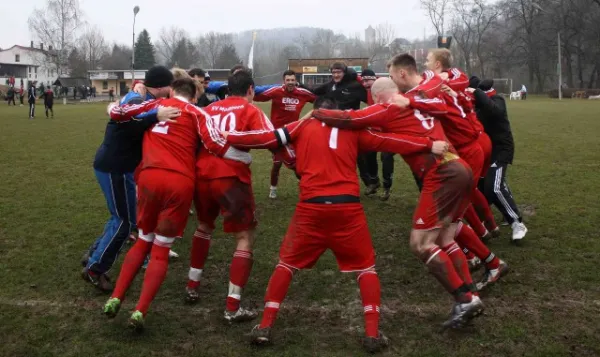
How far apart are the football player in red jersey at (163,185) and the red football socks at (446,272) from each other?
188cm

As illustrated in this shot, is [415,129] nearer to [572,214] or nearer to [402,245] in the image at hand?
[402,245]

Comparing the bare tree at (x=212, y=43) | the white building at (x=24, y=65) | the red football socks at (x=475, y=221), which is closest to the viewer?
the red football socks at (x=475, y=221)

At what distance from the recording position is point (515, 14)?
80250 millimetres

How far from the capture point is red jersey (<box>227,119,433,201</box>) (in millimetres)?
4355

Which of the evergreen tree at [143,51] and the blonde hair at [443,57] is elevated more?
the evergreen tree at [143,51]

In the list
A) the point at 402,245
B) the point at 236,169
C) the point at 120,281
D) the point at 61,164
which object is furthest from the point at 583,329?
the point at 61,164

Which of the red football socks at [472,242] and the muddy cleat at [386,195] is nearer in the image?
the red football socks at [472,242]

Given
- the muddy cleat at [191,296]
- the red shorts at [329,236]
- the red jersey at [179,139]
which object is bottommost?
the muddy cleat at [191,296]

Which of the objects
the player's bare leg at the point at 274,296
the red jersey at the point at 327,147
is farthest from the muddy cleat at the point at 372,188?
the player's bare leg at the point at 274,296

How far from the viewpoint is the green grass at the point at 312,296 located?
438 centimetres

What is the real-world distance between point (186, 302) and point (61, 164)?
1019 cm

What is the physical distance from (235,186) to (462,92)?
2.74 meters

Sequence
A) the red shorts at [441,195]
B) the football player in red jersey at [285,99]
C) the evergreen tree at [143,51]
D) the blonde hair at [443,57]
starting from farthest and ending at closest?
the evergreen tree at [143,51]
the football player in red jersey at [285,99]
the blonde hair at [443,57]
the red shorts at [441,195]

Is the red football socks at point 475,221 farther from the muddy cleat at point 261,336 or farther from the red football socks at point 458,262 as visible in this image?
the muddy cleat at point 261,336
